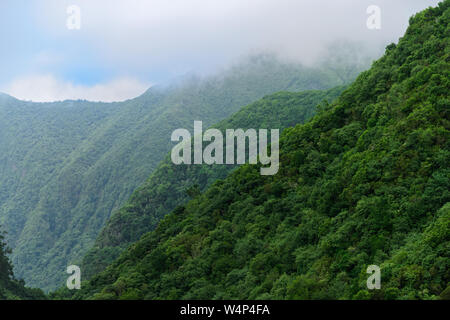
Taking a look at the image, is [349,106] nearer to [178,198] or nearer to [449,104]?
[449,104]

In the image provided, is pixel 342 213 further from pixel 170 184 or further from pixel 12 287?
pixel 170 184

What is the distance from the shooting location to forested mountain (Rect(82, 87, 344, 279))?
329ft

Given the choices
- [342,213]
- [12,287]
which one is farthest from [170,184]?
[342,213]

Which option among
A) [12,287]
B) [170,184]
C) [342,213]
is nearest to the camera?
[342,213]

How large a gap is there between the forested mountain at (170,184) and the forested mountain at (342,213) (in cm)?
4432

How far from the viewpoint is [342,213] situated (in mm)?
32750

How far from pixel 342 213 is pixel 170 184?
82.7m

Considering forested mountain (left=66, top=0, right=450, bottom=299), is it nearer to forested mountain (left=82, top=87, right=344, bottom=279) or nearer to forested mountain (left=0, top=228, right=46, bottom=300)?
forested mountain (left=0, top=228, right=46, bottom=300)

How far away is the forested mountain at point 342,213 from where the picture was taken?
2652cm

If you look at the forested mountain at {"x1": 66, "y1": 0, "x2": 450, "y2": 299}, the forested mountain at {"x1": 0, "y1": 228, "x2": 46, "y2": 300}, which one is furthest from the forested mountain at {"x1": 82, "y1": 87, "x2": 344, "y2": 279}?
the forested mountain at {"x1": 66, "y1": 0, "x2": 450, "y2": 299}

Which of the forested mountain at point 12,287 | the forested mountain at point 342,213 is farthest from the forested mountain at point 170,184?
the forested mountain at point 342,213

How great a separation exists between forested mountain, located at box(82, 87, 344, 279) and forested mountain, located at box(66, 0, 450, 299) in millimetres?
44316

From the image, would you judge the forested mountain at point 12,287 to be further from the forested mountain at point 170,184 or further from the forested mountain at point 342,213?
the forested mountain at point 170,184
